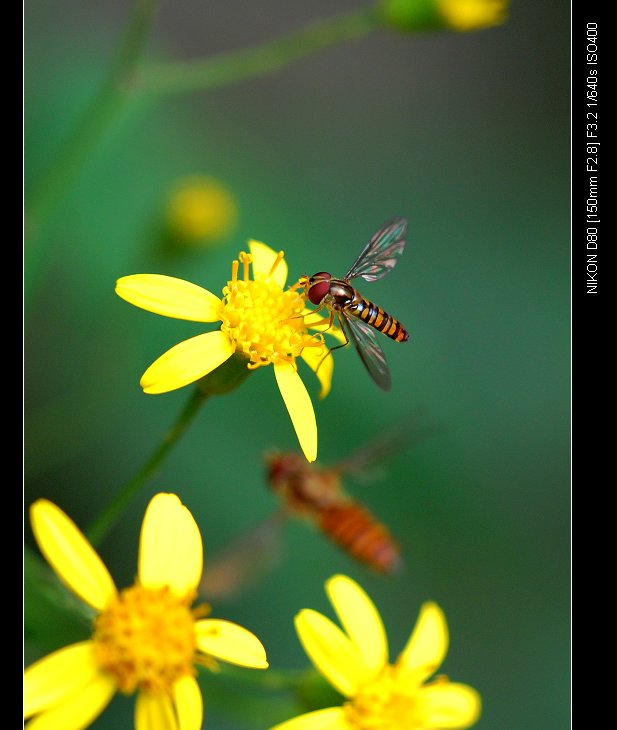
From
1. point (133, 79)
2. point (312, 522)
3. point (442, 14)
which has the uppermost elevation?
point (442, 14)

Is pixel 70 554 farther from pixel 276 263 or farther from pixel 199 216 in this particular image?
pixel 199 216

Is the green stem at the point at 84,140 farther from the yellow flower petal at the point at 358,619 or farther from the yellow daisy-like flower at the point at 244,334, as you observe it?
the yellow flower petal at the point at 358,619

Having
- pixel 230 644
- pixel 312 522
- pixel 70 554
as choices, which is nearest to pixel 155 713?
pixel 230 644

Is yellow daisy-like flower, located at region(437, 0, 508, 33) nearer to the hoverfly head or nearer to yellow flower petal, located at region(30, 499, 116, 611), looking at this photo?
the hoverfly head

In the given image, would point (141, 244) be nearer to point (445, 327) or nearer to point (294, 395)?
point (445, 327)

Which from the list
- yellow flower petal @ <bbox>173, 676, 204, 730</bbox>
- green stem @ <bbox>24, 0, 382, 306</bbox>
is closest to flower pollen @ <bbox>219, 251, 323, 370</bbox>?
yellow flower petal @ <bbox>173, 676, 204, 730</bbox>

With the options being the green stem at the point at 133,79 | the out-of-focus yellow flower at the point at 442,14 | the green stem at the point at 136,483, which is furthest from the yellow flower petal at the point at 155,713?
the out-of-focus yellow flower at the point at 442,14
